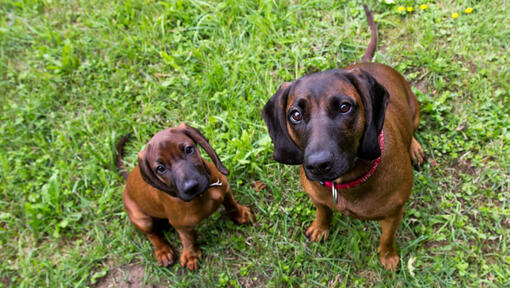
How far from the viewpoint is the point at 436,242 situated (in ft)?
12.7

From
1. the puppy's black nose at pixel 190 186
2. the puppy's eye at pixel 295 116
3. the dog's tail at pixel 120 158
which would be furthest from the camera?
the dog's tail at pixel 120 158

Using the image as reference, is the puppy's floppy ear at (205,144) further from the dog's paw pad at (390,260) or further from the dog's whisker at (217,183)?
the dog's paw pad at (390,260)

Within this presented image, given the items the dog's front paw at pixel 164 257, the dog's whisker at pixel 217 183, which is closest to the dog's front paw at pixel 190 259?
the dog's front paw at pixel 164 257

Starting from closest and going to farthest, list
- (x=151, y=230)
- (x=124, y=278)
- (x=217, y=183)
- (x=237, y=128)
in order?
(x=217, y=183), (x=151, y=230), (x=124, y=278), (x=237, y=128)

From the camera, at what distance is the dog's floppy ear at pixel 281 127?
291 centimetres

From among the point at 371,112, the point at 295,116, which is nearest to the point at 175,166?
the point at 295,116

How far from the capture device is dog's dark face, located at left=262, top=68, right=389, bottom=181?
2.54 meters

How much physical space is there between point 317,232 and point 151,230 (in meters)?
1.62

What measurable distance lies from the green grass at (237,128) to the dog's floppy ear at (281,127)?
134cm

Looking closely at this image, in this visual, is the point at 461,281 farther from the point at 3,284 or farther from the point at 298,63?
the point at 3,284

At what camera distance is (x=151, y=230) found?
4.16 metres

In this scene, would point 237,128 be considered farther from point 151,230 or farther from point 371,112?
point 371,112

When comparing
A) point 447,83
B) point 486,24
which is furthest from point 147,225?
point 486,24

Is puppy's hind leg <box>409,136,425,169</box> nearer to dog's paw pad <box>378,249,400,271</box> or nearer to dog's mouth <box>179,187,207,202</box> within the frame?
dog's paw pad <box>378,249,400,271</box>
